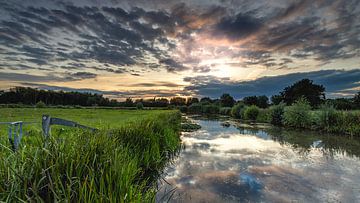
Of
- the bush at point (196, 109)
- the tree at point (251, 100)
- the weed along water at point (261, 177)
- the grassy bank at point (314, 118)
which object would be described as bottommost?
the bush at point (196, 109)

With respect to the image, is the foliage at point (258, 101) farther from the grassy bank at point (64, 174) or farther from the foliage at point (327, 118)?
the grassy bank at point (64, 174)

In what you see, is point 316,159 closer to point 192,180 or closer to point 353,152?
point 353,152

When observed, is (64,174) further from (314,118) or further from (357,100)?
(357,100)

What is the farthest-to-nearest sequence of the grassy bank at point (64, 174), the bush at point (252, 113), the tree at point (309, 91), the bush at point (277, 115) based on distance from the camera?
the tree at point (309, 91) < the bush at point (252, 113) < the bush at point (277, 115) < the grassy bank at point (64, 174)

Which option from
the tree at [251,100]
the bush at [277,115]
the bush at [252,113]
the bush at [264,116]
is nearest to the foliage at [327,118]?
the bush at [277,115]

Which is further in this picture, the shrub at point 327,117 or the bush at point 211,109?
the bush at point 211,109

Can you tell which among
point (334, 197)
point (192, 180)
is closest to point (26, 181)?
point (192, 180)

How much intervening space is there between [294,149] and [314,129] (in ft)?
36.3

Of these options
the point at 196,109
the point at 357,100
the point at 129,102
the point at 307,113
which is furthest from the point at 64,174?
the point at 129,102

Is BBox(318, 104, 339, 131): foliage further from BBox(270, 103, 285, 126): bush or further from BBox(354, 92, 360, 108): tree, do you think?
BBox(354, 92, 360, 108): tree

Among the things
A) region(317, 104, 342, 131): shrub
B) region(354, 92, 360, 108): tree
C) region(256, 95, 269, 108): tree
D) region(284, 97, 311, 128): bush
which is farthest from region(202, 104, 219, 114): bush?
region(317, 104, 342, 131): shrub

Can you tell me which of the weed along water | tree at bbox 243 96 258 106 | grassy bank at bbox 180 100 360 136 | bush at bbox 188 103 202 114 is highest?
tree at bbox 243 96 258 106

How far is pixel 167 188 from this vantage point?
18.7ft

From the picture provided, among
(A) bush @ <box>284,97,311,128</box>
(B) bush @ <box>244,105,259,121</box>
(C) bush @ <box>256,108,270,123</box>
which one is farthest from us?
(B) bush @ <box>244,105,259,121</box>
